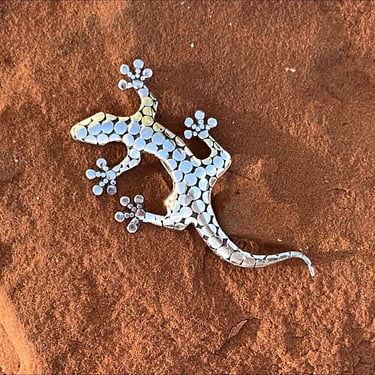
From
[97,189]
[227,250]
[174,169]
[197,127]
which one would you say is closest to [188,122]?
[197,127]

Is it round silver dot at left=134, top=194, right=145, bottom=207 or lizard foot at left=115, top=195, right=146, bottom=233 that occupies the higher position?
round silver dot at left=134, top=194, right=145, bottom=207

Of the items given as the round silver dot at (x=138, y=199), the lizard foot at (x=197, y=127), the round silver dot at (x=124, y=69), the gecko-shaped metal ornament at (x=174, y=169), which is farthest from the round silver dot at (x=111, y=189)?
the round silver dot at (x=124, y=69)

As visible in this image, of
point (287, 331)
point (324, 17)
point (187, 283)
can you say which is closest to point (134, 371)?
point (187, 283)

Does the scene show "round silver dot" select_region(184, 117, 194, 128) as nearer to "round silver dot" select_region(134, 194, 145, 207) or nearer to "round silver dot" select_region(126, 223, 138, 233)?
"round silver dot" select_region(134, 194, 145, 207)

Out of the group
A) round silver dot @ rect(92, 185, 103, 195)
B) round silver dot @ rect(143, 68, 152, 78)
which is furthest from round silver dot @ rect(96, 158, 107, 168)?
round silver dot @ rect(143, 68, 152, 78)

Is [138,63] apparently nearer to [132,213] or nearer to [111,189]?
[111,189]

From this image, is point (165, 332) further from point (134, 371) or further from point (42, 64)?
point (42, 64)

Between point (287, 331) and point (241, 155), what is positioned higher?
point (241, 155)
